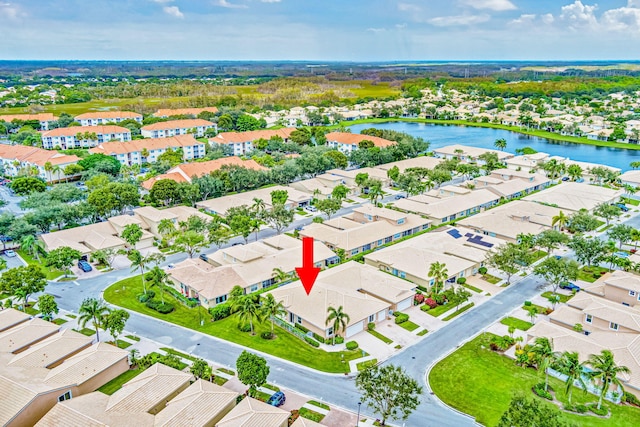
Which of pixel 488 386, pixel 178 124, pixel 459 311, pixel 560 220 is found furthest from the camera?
pixel 178 124

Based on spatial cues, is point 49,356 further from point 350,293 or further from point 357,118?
point 357,118

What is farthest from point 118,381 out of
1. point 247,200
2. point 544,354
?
point 247,200

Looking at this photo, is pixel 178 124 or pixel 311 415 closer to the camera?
pixel 311 415

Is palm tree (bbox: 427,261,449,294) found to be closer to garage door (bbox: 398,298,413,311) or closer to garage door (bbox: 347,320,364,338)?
garage door (bbox: 398,298,413,311)

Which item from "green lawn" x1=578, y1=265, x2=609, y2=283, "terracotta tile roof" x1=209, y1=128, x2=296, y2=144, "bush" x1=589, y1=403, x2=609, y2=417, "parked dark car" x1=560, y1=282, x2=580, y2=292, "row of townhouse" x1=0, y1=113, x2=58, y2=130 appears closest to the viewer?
"bush" x1=589, y1=403, x2=609, y2=417

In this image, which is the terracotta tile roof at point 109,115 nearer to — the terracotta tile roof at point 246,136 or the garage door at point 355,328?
the terracotta tile roof at point 246,136

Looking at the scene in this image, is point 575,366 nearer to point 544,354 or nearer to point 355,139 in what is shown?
point 544,354

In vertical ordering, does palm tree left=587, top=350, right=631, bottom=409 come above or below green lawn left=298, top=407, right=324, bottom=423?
above

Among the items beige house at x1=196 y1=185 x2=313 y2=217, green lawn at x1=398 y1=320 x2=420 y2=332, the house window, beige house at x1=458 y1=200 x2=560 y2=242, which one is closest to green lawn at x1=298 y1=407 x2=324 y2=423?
green lawn at x1=398 y1=320 x2=420 y2=332
